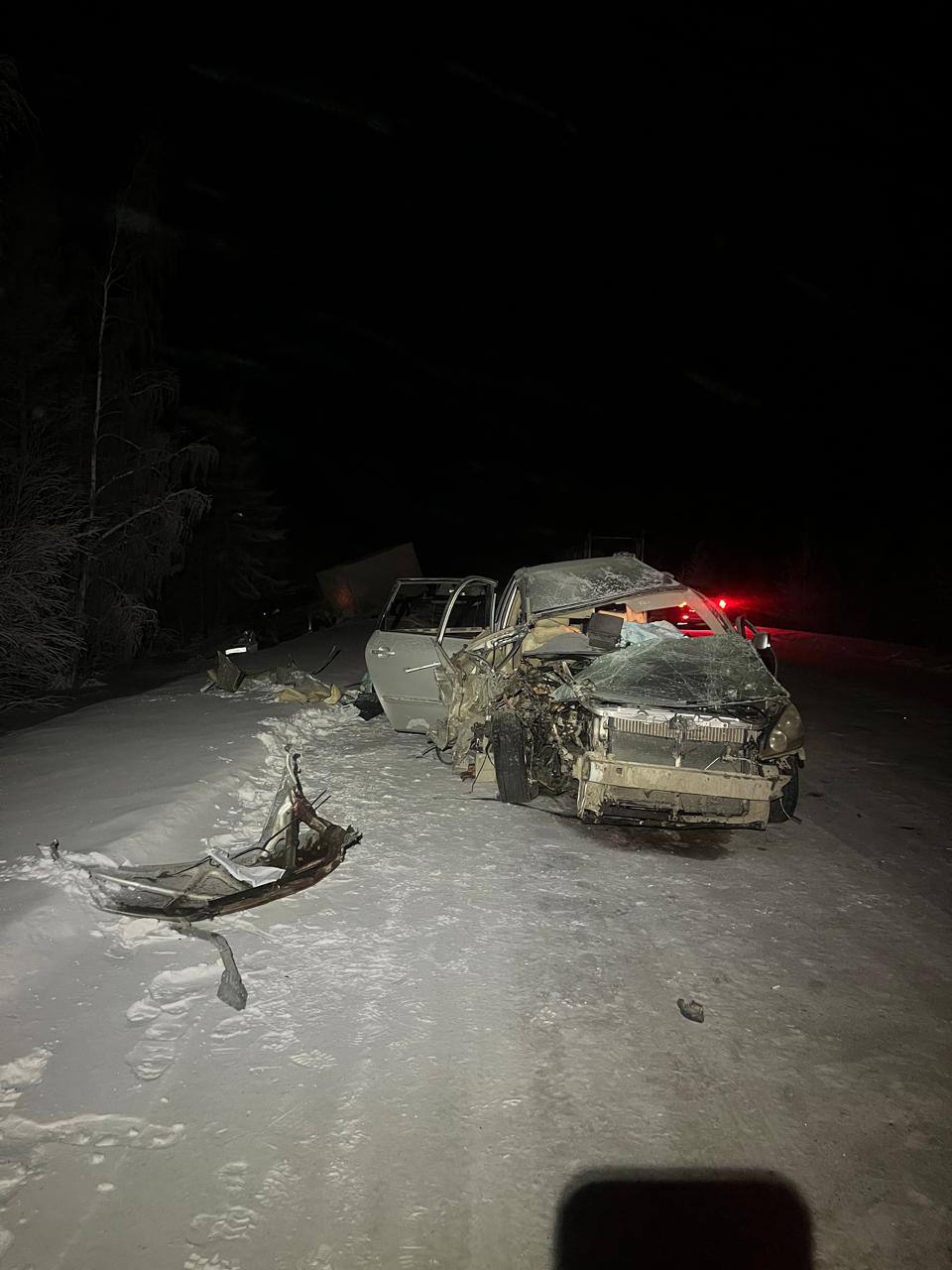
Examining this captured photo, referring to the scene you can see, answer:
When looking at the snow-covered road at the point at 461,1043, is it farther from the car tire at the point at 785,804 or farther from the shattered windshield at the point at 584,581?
the shattered windshield at the point at 584,581

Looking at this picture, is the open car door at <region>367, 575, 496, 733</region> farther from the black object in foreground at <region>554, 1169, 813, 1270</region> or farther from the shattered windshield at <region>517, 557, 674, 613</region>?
the black object in foreground at <region>554, 1169, 813, 1270</region>

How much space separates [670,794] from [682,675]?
963mm

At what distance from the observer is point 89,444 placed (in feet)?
53.6

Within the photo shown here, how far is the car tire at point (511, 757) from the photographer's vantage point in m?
6.07

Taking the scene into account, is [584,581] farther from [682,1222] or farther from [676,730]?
[682,1222]

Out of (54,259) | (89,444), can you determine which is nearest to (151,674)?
(89,444)

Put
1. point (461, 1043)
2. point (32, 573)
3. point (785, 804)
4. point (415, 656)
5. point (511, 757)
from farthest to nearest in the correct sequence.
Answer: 1. point (32, 573)
2. point (415, 656)
3. point (511, 757)
4. point (785, 804)
5. point (461, 1043)

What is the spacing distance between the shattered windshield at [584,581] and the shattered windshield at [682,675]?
1126 mm

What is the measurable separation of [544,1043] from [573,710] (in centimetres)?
299

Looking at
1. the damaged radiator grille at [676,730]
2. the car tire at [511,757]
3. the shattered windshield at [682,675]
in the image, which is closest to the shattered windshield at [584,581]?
the shattered windshield at [682,675]

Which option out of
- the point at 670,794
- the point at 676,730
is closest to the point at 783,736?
the point at 676,730

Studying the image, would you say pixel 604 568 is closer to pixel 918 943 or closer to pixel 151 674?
pixel 918 943

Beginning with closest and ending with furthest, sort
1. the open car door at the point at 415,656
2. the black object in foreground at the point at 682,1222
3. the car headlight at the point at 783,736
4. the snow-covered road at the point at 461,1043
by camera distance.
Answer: the black object in foreground at the point at 682,1222 < the snow-covered road at the point at 461,1043 < the car headlight at the point at 783,736 < the open car door at the point at 415,656

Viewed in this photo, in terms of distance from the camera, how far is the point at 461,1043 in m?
3.05
